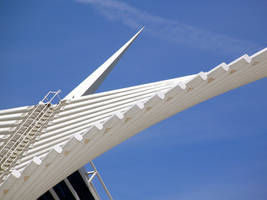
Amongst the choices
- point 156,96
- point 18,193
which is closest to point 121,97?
point 156,96

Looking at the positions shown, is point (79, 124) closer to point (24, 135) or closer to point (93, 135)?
point (24, 135)

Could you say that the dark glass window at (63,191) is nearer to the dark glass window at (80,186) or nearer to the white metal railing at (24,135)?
the dark glass window at (80,186)

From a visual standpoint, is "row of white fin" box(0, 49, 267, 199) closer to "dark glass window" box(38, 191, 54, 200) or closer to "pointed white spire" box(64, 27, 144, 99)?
"dark glass window" box(38, 191, 54, 200)

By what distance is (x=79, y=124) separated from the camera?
50.3 ft

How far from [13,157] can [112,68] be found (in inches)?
553

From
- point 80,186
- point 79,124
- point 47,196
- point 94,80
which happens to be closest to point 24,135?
point 79,124

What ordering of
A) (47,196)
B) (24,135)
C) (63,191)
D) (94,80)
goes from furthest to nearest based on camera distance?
(94,80) → (63,191) → (47,196) → (24,135)

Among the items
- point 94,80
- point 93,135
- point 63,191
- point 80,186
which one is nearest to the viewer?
point 93,135

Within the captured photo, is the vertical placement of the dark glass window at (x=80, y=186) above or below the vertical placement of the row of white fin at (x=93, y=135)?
above

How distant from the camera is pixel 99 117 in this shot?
1560cm

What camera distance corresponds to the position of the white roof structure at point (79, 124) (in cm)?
980

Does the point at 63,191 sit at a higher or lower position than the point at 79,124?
lower

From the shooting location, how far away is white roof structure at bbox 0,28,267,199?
9.80 meters

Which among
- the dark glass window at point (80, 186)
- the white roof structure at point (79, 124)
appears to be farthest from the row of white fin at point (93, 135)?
the dark glass window at point (80, 186)
